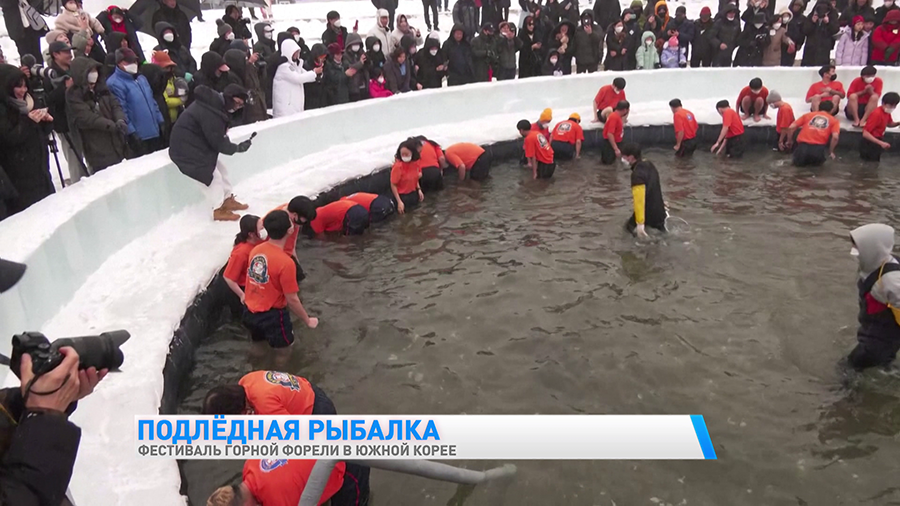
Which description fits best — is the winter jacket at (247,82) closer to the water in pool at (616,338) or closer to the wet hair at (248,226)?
the water in pool at (616,338)

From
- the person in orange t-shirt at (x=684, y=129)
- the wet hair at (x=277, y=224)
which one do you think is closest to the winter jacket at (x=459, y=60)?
the person in orange t-shirt at (x=684, y=129)

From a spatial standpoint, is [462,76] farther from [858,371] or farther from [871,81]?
[858,371]

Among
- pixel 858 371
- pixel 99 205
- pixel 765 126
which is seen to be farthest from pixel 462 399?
pixel 765 126

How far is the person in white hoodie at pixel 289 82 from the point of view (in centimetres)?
1014

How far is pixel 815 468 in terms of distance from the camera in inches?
167

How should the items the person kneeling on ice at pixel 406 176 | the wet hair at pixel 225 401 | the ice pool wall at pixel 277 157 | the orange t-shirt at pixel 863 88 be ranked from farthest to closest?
the orange t-shirt at pixel 863 88 → the person kneeling on ice at pixel 406 176 → the ice pool wall at pixel 277 157 → the wet hair at pixel 225 401

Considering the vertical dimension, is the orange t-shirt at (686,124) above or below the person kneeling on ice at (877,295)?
above

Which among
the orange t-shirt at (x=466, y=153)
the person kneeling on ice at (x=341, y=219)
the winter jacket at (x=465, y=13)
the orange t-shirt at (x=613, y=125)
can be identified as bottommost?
the person kneeling on ice at (x=341, y=219)

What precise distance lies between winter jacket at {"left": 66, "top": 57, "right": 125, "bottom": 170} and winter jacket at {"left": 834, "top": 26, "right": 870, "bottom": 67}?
43.9 ft

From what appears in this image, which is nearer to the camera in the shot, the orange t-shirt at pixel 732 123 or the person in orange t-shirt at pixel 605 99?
the orange t-shirt at pixel 732 123

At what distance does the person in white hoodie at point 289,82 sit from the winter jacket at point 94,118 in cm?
313

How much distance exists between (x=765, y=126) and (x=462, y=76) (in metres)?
5.48

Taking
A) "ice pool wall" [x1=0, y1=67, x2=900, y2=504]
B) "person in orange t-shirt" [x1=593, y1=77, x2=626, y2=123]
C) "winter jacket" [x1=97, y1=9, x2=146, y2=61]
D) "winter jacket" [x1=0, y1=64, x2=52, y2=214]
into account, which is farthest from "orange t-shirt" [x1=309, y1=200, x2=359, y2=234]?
"person in orange t-shirt" [x1=593, y1=77, x2=626, y2=123]

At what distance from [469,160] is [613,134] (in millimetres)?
2519
